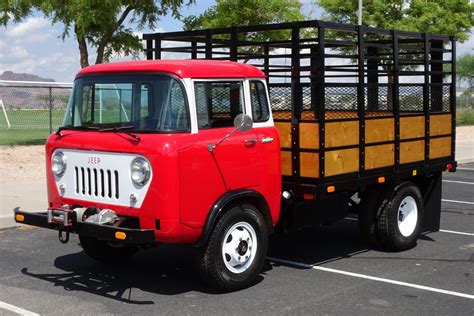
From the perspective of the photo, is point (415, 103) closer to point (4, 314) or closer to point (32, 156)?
point (4, 314)

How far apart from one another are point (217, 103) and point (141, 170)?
104cm

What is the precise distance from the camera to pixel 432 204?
870 cm

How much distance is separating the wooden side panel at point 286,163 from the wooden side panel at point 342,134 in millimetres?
437

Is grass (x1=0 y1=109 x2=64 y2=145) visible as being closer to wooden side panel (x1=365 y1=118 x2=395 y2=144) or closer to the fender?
wooden side panel (x1=365 y1=118 x2=395 y2=144)

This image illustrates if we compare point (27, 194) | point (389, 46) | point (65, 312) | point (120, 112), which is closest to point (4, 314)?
point (65, 312)

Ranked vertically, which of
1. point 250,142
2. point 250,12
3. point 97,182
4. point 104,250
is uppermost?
point 250,12

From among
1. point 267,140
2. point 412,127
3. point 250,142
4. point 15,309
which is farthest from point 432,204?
point 15,309

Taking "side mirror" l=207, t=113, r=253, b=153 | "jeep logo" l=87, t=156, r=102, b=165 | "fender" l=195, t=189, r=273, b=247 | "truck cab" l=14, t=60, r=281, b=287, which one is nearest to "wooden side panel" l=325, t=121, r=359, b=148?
"truck cab" l=14, t=60, r=281, b=287

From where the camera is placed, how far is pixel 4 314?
5578mm

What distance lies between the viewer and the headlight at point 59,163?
6.30 metres

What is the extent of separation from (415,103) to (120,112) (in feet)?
12.7

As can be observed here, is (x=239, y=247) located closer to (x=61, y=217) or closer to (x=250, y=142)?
(x=250, y=142)

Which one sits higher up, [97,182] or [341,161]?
[341,161]

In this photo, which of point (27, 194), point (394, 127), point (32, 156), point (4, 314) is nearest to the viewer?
point (4, 314)
